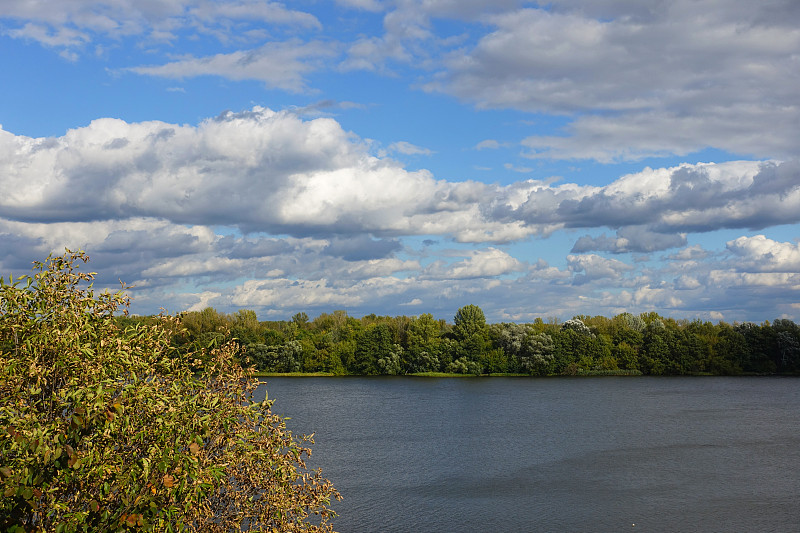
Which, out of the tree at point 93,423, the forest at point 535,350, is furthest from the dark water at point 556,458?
the forest at point 535,350

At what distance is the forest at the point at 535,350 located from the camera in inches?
5305

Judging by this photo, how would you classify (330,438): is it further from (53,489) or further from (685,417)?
(53,489)

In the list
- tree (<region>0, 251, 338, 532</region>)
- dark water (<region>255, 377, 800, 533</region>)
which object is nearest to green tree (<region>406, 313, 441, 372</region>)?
dark water (<region>255, 377, 800, 533</region>)

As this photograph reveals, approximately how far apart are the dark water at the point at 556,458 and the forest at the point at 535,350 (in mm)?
29364

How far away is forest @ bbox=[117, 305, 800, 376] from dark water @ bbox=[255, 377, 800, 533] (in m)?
29.4

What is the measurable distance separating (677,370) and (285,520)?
5348 inches

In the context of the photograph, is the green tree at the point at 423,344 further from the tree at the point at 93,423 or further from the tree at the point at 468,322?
the tree at the point at 93,423

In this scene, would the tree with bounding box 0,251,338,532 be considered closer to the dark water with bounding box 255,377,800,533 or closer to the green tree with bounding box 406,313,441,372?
the dark water with bounding box 255,377,800,533

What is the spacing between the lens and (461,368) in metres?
134

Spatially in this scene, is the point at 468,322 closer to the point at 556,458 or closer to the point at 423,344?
the point at 423,344

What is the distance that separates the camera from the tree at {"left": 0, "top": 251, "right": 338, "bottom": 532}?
38.2 ft

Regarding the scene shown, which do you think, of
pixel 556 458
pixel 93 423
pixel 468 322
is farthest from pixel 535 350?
pixel 93 423

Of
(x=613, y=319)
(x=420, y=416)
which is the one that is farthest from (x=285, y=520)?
(x=613, y=319)

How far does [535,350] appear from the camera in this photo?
133000 millimetres
